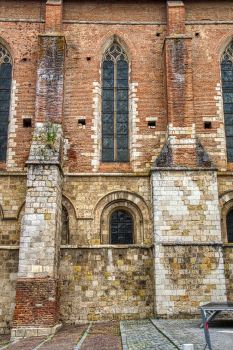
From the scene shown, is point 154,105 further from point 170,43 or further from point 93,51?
point 93,51

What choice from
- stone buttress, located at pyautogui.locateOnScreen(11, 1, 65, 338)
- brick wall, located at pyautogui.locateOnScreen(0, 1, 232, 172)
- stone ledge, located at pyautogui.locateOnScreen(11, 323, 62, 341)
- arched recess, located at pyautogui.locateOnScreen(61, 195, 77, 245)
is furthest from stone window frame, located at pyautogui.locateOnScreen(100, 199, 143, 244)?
stone ledge, located at pyautogui.locateOnScreen(11, 323, 62, 341)

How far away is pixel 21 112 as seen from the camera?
45.5 ft

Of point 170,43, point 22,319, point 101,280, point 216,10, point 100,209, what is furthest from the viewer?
point 216,10

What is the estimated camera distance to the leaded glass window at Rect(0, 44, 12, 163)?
545 inches

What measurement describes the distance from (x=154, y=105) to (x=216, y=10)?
4.83m

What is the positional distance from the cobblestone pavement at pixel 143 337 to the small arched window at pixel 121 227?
2.88 m

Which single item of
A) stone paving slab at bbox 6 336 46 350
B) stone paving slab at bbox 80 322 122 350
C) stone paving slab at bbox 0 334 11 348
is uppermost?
stone paving slab at bbox 80 322 122 350

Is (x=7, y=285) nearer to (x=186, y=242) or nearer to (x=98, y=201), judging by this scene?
(x=98, y=201)

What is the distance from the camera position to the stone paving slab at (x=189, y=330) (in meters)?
7.14

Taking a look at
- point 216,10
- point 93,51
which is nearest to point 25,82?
point 93,51

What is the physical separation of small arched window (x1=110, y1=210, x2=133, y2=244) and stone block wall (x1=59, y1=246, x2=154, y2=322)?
59 cm

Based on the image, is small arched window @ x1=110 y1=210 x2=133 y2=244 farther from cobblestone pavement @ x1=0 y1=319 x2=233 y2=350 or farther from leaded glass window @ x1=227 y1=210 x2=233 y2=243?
leaded glass window @ x1=227 y1=210 x2=233 y2=243

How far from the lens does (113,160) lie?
13.8 metres

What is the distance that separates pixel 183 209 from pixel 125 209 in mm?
2043
